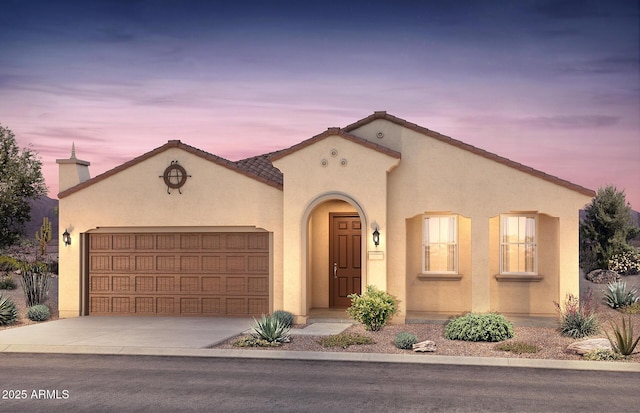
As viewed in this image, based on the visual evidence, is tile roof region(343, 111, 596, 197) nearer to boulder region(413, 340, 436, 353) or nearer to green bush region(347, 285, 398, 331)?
green bush region(347, 285, 398, 331)

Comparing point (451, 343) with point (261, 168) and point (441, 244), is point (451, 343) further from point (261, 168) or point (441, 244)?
point (261, 168)

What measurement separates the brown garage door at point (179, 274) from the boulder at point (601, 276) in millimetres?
18267

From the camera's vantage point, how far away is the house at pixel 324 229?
18391 millimetres

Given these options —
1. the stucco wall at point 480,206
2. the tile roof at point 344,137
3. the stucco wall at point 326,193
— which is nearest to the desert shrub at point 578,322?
the stucco wall at point 480,206

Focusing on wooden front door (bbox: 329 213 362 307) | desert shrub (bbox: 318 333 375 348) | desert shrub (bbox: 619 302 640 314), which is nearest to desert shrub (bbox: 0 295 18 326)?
wooden front door (bbox: 329 213 362 307)

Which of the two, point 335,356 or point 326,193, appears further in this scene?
point 326,193

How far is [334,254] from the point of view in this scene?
2066 centimetres

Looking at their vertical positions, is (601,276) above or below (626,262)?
below

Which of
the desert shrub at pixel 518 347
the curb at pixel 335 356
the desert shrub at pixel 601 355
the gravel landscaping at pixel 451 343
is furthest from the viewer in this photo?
Answer: the desert shrub at pixel 518 347

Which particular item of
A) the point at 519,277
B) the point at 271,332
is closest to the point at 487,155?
the point at 519,277

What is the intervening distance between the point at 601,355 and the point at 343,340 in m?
5.21

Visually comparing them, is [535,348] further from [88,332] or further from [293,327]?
[88,332]

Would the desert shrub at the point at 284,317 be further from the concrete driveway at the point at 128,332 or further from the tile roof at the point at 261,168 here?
the tile roof at the point at 261,168

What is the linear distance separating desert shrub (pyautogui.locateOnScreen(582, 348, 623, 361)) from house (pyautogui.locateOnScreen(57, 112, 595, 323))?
14.9 feet
